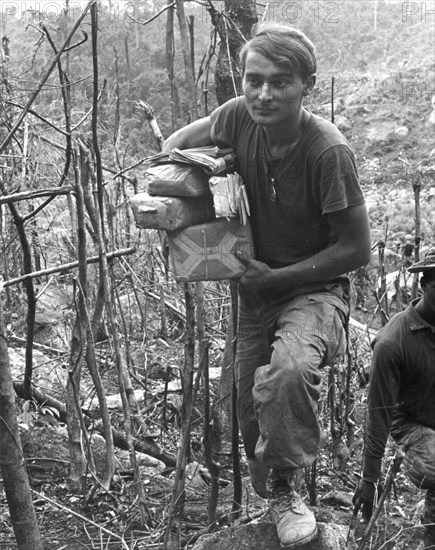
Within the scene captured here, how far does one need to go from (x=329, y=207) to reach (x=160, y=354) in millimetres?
3432

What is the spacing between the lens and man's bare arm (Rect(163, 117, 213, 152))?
2.83 meters

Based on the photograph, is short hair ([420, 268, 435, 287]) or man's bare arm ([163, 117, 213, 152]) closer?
man's bare arm ([163, 117, 213, 152])

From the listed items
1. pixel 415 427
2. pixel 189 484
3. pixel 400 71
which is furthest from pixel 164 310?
pixel 400 71

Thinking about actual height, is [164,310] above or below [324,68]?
below

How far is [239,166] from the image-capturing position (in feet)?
9.09

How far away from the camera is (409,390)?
3309 millimetres

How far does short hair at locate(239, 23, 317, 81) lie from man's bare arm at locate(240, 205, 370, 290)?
53cm

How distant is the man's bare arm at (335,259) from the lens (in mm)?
2535

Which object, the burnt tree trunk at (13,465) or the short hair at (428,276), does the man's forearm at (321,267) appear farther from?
the burnt tree trunk at (13,465)

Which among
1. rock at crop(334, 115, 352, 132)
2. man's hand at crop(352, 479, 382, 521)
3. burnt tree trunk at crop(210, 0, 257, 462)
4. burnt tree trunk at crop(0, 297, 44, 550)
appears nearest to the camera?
burnt tree trunk at crop(0, 297, 44, 550)

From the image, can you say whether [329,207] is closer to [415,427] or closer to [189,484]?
[415,427]

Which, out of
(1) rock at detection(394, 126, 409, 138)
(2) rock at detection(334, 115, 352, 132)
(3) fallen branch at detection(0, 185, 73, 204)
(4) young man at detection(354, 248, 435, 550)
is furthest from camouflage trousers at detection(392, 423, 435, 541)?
(2) rock at detection(334, 115, 352, 132)

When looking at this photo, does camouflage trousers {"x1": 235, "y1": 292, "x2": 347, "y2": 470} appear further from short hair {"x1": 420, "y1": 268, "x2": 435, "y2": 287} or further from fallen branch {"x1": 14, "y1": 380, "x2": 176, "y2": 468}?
fallen branch {"x1": 14, "y1": 380, "x2": 176, "y2": 468}

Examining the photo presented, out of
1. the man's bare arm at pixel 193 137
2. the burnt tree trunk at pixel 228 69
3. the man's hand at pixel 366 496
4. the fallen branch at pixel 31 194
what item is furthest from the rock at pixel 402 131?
the fallen branch at pixel 31 194
